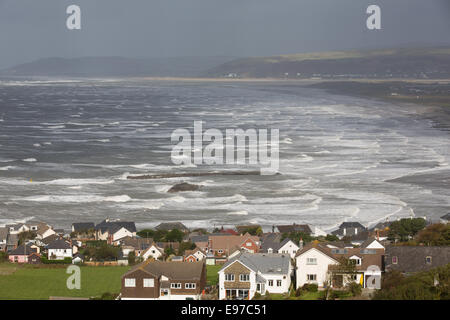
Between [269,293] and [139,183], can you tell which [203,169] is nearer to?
[139,183]

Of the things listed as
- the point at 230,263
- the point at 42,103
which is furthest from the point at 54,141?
the point at 42,103

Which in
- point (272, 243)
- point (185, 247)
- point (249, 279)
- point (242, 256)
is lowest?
point (185, 247)

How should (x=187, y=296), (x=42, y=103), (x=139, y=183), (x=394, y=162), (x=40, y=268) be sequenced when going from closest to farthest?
(x=187, y=296)
(x=40, y=268)
(x=139, y=183)
(x=394, y=162)
(x=42, y=103)

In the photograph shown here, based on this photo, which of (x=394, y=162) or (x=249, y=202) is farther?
(x=394, y=162)

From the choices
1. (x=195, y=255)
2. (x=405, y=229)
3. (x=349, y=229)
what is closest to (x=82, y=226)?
(x=195, y=255)

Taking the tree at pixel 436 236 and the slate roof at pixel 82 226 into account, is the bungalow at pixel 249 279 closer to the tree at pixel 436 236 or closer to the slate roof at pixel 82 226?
the tree at pixel 436 236

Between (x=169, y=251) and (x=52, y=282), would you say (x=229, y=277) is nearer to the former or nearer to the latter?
(x=52, y=282)

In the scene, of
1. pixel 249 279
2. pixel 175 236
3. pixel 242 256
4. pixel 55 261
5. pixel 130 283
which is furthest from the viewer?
pixel 175 236

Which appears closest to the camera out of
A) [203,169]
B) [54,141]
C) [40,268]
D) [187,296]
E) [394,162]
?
[187,296]
